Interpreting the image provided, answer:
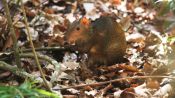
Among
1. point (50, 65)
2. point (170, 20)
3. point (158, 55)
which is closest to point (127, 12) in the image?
point (158, 55)

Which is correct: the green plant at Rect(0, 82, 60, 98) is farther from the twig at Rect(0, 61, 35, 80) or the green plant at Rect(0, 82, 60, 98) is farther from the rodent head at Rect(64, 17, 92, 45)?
the rodent head at Rect(64, 17, 92, 45)

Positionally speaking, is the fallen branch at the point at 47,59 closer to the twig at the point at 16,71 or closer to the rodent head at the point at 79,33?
the twig at the point at 16,71

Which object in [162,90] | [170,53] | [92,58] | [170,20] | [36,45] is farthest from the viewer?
[36,45]

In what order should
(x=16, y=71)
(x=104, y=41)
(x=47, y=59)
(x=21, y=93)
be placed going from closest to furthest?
(x=21, y=93), (x=16, y=71), (x=47, y=59), (x=104, y=41)

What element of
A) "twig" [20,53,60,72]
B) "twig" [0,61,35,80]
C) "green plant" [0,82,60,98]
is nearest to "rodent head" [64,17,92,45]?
"twig" [20,53,60,72]

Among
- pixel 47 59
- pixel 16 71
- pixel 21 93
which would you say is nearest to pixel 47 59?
pixel 47 59

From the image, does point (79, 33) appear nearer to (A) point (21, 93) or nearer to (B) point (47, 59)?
(B) point (47, 59)

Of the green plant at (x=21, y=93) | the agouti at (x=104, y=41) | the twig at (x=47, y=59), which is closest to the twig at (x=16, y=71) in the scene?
the twig at (x=47, y=59)

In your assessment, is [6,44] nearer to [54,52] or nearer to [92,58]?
[54,52]
